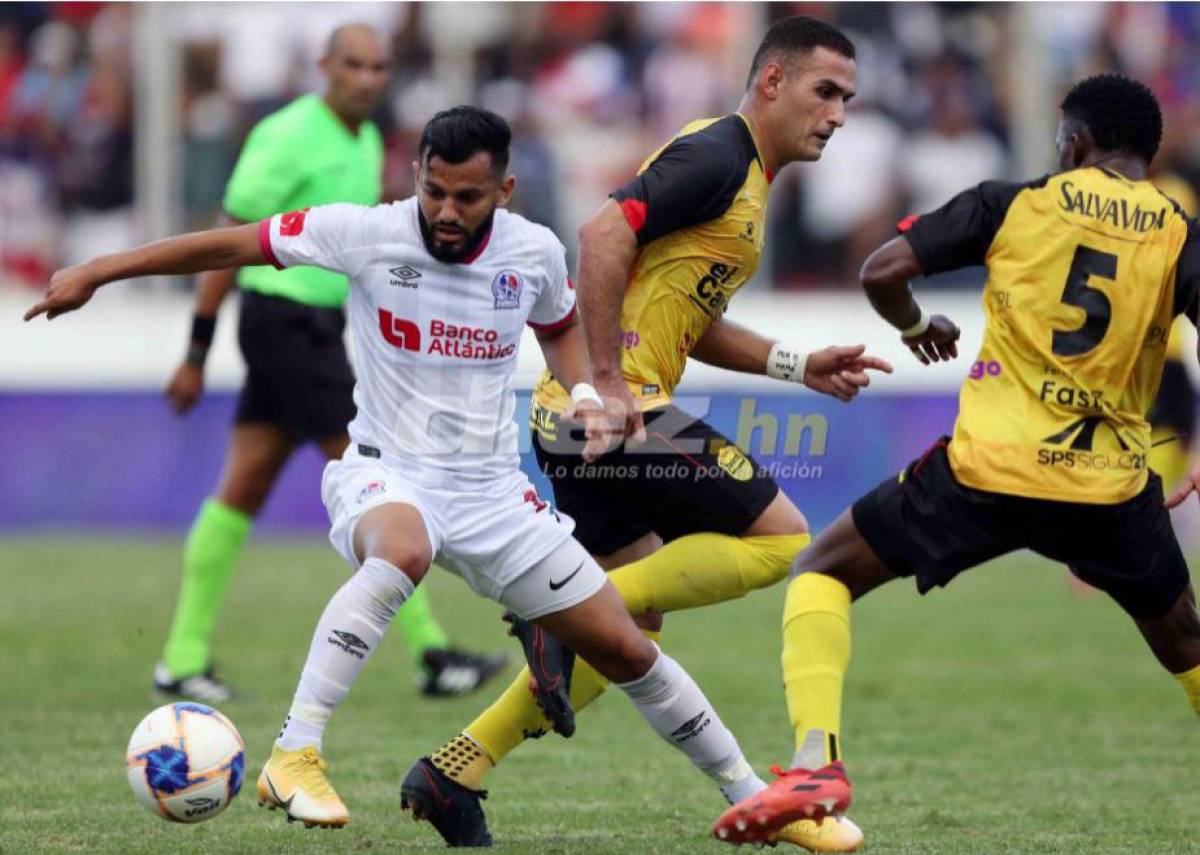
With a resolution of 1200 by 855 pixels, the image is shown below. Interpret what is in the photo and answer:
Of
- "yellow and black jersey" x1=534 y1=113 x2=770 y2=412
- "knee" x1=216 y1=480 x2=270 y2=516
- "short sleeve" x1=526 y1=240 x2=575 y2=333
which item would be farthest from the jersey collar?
"knee" x1=216 y1=480 x2=270 y2=516

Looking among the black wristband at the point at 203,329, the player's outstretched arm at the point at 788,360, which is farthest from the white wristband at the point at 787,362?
the black wristband at the point at 203,329

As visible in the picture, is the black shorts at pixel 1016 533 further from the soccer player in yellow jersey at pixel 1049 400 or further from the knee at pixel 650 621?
the knee at pixel 650 621

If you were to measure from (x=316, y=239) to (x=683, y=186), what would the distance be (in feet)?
3.70

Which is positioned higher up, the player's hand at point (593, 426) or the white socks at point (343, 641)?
the player's hand at point (593, 426)

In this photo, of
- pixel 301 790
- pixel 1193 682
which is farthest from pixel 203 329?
pixel 1193 682

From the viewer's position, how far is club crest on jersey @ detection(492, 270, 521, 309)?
564 cm

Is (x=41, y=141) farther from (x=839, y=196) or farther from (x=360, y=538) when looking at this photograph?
(x=360, y=538)

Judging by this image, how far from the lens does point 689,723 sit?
226 inches

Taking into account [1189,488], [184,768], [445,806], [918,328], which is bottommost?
[445,806]

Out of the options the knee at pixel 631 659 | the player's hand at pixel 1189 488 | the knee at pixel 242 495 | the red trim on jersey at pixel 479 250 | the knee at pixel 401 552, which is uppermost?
the red trim on jersey at pixel 479 250

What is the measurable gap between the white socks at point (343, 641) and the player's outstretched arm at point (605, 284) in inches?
37.5

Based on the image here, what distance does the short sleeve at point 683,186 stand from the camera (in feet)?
19.6

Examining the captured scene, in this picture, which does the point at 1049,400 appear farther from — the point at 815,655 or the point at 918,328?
the point at 815,655

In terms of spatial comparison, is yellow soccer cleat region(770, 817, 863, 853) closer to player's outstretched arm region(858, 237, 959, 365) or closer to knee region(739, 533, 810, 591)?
knee region(739, 533, 810, 591)
